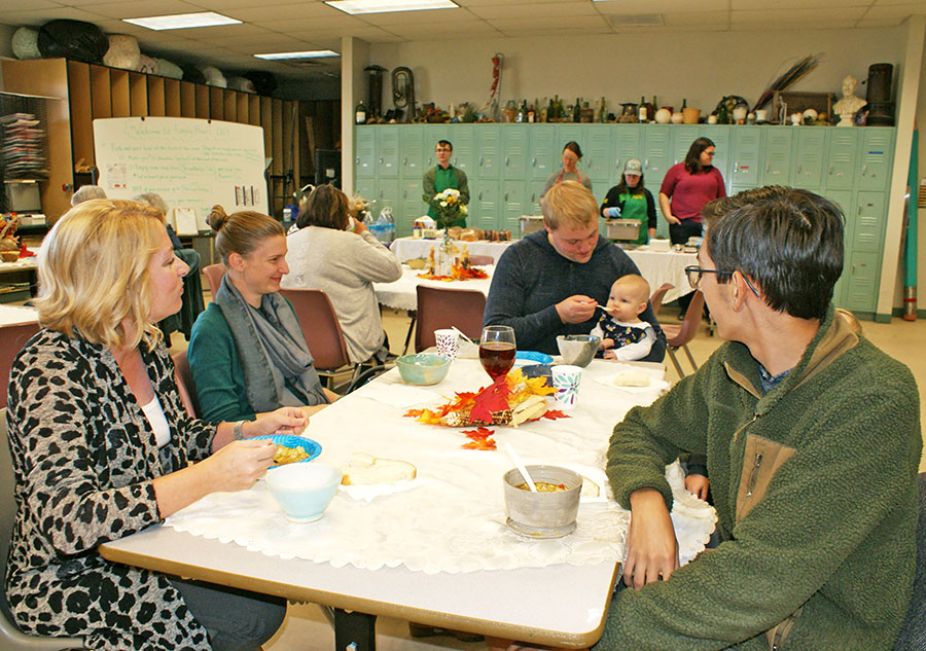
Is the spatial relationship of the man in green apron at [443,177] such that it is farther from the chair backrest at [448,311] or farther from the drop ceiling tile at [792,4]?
the chair backrest at [448,311]

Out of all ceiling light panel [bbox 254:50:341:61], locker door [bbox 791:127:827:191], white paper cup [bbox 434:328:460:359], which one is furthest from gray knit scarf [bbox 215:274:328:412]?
ceiling light panel [bbox 254:50:341:61]

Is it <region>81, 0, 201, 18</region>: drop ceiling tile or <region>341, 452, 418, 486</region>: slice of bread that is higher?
<region>81, 0, 201, 18</region>: drop ceiling tile

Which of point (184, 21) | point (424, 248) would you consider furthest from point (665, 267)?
point (184, 21)

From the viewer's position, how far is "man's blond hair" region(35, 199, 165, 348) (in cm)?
149

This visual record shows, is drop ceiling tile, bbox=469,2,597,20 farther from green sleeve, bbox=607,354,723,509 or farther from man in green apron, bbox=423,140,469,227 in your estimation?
green sleeve, bbox=607,354,723,509

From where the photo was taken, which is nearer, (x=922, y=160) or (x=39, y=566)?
(x=39, y=566)

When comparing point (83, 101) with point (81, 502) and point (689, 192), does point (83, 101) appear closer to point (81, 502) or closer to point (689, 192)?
point (689, 192)

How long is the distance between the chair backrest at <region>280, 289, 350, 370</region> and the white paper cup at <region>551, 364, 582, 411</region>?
201 cm

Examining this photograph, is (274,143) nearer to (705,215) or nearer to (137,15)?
(137,15)

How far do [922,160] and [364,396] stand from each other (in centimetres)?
834

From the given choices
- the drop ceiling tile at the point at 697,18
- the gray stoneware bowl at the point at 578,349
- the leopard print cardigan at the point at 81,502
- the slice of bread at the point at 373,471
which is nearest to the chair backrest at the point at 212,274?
the gray stoneware bowl at the point at 578,349

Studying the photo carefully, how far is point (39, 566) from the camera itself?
1416 mm

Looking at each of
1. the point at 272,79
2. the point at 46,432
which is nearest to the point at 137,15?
the point at 272,79

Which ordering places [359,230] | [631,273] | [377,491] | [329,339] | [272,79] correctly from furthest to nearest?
[272,79]
[359,230]
[329,339]
[631,273]
[377,491]
